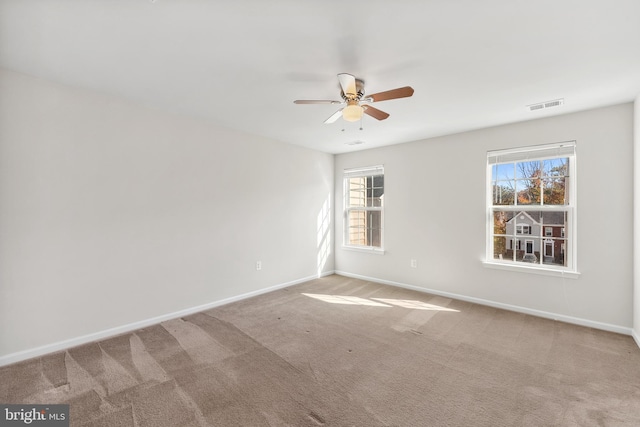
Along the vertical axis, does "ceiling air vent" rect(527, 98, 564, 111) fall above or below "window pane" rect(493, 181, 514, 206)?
above

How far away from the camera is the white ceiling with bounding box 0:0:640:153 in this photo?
1647mm

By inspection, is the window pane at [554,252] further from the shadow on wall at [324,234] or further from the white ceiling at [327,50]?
the shadow on wall at [324,234]

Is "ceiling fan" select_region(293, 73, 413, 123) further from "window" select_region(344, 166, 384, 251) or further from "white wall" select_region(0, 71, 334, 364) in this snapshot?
"window" select_region(344, 166, 384, 251)

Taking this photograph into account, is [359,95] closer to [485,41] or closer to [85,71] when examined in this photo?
[485,41]

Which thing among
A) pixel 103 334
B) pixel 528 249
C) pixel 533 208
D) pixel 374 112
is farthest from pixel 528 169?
pixel 103 334

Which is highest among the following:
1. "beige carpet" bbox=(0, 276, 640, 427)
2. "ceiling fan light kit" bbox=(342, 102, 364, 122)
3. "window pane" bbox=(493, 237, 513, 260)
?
"ceiling fan light kit" bbox=(342, 102, 364, 122)

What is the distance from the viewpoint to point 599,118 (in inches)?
122

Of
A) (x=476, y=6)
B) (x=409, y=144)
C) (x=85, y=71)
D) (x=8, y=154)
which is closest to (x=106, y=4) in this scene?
(x=85, y=71)

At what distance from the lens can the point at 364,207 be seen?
5.36 m

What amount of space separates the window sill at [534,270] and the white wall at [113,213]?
331cm

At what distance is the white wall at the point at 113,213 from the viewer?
95.7 inches

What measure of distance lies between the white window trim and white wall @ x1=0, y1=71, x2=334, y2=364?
128 inches

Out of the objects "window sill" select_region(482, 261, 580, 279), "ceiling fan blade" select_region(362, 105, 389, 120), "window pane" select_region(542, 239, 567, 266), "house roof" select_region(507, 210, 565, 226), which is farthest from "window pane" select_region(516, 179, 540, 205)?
"ceiling fan blade" select_region(362, 105, 389, 120)

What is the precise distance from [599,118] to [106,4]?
4.63 meters
